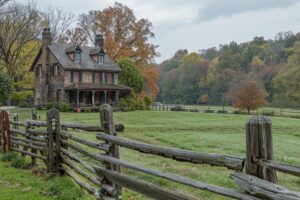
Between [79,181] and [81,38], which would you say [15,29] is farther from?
[79,181]

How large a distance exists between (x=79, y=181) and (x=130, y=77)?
42648 mm

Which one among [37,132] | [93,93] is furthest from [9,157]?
[93,93]

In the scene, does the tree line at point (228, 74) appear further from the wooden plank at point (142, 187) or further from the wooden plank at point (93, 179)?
the wooden plank at point (142, 187)

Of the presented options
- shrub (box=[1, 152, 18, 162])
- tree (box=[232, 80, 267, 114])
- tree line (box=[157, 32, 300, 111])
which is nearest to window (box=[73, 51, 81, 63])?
tree (box=[232, 80, 267, 114])

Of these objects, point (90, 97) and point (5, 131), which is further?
point (90, 97)

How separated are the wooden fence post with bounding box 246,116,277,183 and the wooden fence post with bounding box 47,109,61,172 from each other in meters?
6.24

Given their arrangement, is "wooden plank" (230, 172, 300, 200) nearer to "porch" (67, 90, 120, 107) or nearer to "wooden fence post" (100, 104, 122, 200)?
"wooden fence post" (100, 104, 122, 200)

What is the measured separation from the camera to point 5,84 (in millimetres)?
34781

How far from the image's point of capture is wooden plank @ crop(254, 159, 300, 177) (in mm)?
3134

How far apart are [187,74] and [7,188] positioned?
85.9m

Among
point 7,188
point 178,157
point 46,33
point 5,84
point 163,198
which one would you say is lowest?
point 7,188

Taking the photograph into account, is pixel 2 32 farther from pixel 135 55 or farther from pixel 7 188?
pixel 7 188

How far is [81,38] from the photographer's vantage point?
2287 inches

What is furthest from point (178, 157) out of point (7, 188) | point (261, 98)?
point (261, 98)
